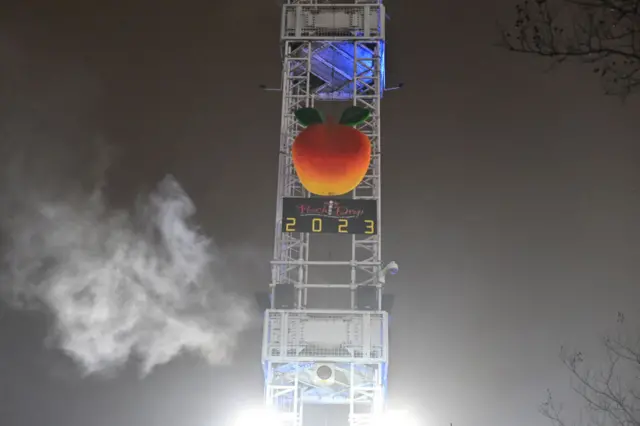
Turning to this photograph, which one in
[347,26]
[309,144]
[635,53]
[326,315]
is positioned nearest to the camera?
[635,53]

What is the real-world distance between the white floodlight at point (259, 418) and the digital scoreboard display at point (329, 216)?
148 inches

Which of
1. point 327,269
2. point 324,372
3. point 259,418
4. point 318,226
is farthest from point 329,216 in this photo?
point 259,418

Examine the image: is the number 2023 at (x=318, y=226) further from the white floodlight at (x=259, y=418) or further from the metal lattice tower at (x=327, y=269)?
the white floodlight at (x=259, y=418)

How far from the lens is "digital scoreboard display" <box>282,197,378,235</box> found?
1599 cm

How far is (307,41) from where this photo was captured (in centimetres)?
1791

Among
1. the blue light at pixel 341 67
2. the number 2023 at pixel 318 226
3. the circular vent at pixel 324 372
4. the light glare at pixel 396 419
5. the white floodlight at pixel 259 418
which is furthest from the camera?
the blue light at pixel 341 67

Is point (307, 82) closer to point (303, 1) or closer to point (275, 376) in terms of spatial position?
point (303, 1)

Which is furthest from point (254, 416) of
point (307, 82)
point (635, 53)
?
point (635, 53)

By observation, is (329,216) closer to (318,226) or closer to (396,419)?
(318,226)

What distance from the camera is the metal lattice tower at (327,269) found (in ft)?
50.4

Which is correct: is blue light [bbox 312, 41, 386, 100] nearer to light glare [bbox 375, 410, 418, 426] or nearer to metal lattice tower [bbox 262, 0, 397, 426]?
metal lattice tower [bbox 262, 0, 397, 426]

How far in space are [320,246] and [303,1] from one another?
20.0 ft

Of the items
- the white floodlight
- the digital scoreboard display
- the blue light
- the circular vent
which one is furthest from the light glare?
the blue light

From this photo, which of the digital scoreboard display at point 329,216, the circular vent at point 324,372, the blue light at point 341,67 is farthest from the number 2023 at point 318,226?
the blue light at point 341,67
